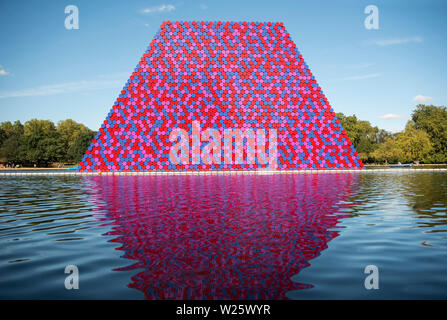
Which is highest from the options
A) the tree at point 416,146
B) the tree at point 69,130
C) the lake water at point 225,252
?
the tree at point 69,130

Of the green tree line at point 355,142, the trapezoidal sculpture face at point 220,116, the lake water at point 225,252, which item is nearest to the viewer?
the lake water at point 225,252

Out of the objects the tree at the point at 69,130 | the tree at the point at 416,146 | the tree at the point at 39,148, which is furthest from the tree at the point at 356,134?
the tree at the point at 69,130

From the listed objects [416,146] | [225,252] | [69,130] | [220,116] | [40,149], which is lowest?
[225,252]

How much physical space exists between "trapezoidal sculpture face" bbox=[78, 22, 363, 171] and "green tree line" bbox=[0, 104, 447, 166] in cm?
2538

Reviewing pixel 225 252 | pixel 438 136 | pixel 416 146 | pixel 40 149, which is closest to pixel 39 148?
pixel 40 149

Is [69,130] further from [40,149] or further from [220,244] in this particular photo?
[220,244]

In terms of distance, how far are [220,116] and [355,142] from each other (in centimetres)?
5953

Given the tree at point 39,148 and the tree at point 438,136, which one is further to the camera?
the tree at point 39,148

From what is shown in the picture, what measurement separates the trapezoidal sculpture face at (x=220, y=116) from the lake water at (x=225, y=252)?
28.9 m

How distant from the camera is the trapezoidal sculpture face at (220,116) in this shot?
4128 centimetres

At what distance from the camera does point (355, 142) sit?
92.8m

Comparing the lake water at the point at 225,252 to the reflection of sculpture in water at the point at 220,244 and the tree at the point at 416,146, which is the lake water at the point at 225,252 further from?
the tree at the point at 416,146

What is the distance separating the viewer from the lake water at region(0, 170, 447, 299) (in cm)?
498

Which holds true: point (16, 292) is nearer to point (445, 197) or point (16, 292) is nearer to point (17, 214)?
point (17, 214)
